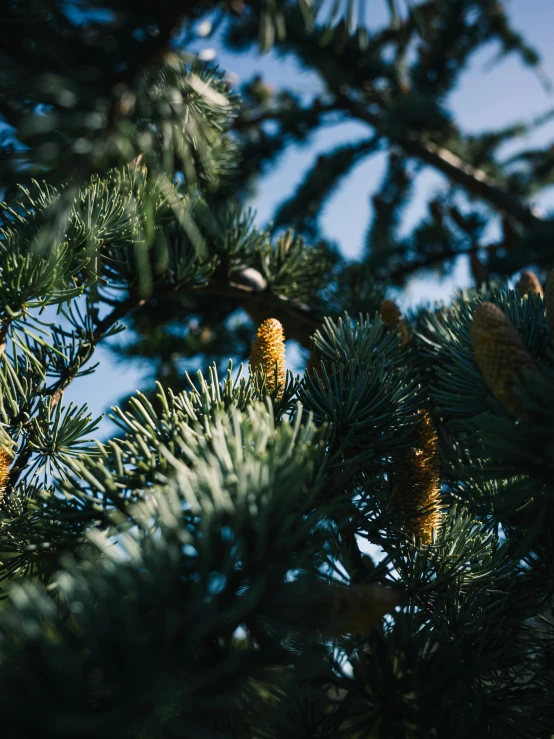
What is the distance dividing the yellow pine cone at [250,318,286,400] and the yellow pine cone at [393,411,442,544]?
0.16 metres

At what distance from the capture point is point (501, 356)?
41cm

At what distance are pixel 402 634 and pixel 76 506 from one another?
29 centimetres

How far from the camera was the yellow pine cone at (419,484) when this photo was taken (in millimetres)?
584

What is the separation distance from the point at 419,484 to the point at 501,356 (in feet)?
0.74

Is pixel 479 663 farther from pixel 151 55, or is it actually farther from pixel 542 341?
pixel 151 55

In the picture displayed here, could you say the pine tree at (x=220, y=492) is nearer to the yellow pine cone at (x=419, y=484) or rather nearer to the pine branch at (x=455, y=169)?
the yellow pine cone at (x=419, y=484)

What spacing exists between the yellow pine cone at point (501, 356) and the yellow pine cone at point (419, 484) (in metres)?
0.19

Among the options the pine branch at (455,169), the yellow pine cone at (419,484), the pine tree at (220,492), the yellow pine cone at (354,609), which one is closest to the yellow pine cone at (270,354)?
the pine tree at (220,492)

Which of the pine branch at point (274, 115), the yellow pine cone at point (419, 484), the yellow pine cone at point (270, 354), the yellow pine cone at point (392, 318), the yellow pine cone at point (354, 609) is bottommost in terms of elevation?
the yellow pine cone at point (354, 609)

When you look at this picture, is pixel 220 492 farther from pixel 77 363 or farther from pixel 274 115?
pixel 274 115

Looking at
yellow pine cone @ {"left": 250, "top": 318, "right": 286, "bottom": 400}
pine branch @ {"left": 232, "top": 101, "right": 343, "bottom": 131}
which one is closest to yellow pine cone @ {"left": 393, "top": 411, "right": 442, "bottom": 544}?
yellow pine cone @ {"left": 250, "top": 318, "right": 286, "bottom": 400}

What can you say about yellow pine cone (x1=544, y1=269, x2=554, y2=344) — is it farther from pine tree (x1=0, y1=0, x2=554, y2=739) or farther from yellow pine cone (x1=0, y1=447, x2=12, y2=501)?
yellow pine cone (x1=0, y1=447, x2=12, y2=501)

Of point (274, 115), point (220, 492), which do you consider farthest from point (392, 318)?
point (274, 115)

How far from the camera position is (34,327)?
0.62 metres
